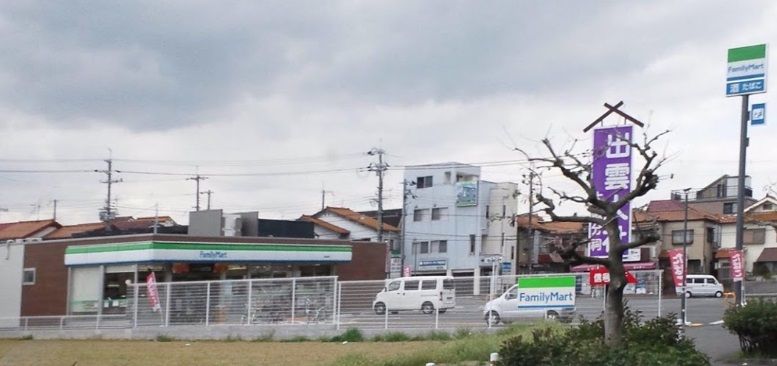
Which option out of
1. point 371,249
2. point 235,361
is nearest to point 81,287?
point 371,249

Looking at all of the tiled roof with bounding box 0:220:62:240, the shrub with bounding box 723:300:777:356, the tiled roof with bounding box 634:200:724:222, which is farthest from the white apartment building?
the shrub with bounding box 723:300:777:356

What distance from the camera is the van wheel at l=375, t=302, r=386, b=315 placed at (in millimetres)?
29000

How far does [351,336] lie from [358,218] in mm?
45698

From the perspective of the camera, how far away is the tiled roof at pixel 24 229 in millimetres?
68000

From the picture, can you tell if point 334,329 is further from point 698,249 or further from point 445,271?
point 698,249

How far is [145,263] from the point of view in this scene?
4412 cm

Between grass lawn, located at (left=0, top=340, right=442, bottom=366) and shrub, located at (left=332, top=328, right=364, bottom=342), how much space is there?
83cm

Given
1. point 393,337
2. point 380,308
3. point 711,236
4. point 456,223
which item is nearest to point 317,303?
point 380,308

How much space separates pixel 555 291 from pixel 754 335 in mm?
11087

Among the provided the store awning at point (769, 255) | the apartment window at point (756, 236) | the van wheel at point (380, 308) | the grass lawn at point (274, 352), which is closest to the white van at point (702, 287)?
the store awning at point (769, 255)

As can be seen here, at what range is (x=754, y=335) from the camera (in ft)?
50.9

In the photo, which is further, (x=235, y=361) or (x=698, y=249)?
(x=698, y=249)

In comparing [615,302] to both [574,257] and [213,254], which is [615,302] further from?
[213,254]

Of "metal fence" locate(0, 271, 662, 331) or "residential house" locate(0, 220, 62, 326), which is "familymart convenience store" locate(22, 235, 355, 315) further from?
"metal fence" locate(0, 271, 662, 331)
